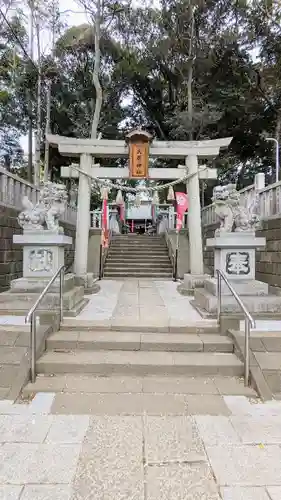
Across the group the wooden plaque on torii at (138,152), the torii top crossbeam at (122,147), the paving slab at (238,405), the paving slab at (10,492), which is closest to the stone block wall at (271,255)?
the torii top crossbeam at (122,147)

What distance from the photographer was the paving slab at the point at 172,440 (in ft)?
8.49

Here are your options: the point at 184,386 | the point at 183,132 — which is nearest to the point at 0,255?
the point at 184,386

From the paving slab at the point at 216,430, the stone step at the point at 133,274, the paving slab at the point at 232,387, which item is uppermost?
the stone step at the point at 133,274

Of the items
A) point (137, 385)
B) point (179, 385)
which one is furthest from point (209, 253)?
point (137, 385)

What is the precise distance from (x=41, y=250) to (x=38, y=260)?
19cm

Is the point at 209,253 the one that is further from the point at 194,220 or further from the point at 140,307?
the point at 140,307

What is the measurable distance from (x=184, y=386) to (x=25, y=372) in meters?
1.79

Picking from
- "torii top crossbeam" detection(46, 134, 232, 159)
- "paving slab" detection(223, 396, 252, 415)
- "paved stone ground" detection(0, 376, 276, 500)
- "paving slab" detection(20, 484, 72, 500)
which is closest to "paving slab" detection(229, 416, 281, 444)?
"paved stone ground" detection(0, 376, 276, 500)

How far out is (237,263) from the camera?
19.9ft

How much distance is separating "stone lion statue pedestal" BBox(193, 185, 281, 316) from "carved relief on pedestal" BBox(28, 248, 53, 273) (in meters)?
2.86

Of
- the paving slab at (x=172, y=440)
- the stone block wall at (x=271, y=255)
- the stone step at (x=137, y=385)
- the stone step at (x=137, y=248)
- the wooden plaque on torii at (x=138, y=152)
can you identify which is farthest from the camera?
the stone step at (x=137, y=248)

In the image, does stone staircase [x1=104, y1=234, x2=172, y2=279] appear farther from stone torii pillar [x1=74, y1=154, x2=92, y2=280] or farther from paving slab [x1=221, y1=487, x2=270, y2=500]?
paving slab [x1=221, y1=487, x2=270, y2=500]

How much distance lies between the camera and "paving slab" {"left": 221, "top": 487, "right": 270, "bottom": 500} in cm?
217

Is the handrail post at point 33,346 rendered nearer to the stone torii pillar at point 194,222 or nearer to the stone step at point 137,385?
the stone step at point 137,385
